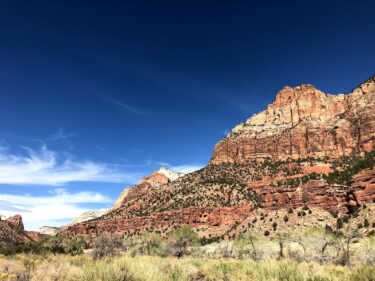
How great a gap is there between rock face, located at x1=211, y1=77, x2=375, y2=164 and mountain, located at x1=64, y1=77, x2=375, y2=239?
326 millimetres

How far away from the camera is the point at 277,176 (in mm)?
105125

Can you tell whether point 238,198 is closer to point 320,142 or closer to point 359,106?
point 320,142

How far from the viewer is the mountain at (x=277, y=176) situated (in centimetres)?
5862

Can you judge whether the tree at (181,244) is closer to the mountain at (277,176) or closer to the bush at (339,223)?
the mountain at (277,176)

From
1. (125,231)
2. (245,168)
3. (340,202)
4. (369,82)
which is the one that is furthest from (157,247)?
(369,82)

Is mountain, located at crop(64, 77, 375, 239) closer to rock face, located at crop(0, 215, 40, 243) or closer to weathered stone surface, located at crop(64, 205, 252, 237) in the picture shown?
weathered stone surface, located at crop(64, 205, 252, 237)

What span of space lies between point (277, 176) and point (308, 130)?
3698 centimetres

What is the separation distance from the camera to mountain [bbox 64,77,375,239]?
58.6 meters

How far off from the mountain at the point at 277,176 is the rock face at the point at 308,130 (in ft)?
1.07

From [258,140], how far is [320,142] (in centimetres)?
2189

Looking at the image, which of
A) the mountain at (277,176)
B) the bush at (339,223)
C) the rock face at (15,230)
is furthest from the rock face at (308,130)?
the bush at (339,223)

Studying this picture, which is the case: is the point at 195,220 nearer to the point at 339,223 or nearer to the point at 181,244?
the point at 181,244

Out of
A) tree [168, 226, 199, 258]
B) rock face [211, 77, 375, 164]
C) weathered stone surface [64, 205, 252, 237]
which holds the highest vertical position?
rock face [211, 77, 375, 164]

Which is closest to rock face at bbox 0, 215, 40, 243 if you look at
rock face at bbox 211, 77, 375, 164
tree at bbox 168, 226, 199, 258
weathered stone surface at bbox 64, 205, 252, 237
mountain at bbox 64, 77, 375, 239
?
mountain at bbox 64, 77, 375, 239
